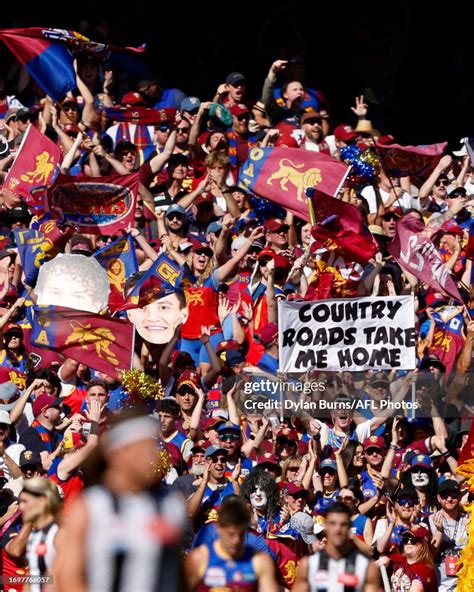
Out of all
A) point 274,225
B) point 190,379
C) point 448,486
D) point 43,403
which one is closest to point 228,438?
point 190,379

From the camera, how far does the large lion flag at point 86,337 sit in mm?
13969

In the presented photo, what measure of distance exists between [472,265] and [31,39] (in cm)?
464

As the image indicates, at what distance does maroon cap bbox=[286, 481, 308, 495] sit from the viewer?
1245 cm

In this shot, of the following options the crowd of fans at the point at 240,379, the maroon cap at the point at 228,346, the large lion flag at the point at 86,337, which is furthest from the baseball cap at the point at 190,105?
the maroon cap at the point at 228,346

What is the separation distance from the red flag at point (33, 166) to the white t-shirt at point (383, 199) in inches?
109

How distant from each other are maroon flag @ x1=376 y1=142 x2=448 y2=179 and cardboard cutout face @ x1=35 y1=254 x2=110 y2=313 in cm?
296

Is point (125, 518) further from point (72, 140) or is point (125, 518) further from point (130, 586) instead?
point (72, 140)

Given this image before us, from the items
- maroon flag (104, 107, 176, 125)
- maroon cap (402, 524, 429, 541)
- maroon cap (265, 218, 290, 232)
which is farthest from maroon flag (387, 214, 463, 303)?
maroon flag (104, 107, 176, 125)

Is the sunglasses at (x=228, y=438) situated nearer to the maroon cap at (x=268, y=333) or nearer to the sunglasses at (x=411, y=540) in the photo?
the sunglasses at (x=411, y=540)

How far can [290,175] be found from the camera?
15633 mm

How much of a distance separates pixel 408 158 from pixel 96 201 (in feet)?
9.48

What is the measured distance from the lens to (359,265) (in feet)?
47.2

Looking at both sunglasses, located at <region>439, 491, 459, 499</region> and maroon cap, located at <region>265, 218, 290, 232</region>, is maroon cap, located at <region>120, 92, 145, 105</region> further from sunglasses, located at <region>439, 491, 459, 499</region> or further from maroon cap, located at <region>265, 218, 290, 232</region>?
sunglasses, located at <region>439, 491, 459, 499</region>

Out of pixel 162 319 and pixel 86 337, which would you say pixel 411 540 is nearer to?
pixel 162 319
